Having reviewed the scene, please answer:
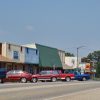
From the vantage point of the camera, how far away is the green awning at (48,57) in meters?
82.2

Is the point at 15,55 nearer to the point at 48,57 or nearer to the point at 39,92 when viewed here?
the point at 48,57

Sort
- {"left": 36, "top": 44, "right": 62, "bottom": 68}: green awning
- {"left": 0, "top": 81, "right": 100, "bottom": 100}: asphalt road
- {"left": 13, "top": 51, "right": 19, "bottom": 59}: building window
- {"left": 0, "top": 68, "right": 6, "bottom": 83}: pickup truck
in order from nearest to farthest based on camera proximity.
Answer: {"left": 0, "top": 81, "right": 100, "bottom": 100}: asphalt road
{"left": 0, "top": 68, "right": 6, "bottom": 83}: pickup truck
{"left": 13, "top": 51, "right": 19, "bottom": 59}: building window
{"left": 36, "top": 44, "right": 62, "bottom": 68}: green awning

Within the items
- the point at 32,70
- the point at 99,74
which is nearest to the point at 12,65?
the point at 32,70

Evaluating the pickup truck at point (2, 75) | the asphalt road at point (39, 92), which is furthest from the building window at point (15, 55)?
the asphalt road at point (39, 92)

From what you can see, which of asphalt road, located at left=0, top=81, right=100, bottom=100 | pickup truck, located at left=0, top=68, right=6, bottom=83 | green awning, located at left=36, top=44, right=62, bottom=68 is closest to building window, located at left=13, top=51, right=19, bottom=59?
green awning, located at left=36, top=44, right=62, bottom=68

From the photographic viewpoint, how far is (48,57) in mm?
85750

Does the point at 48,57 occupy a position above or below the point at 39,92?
above

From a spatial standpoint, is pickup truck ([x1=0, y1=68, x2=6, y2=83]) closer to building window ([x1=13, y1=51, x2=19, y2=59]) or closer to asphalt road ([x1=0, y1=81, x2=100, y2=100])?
asphalt road ([x1=0, y1=81, x2=100, y2=100])

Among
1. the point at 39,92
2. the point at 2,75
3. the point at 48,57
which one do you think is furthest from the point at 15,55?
the point at 39,92

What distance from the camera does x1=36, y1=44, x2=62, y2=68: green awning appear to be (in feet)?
270

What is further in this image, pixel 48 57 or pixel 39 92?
pixel 48 57

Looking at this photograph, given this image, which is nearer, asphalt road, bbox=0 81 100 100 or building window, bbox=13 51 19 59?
asphalt road, bbox=0 81 100 100

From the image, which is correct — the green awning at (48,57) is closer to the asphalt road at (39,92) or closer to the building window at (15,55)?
the building window at (15,55)

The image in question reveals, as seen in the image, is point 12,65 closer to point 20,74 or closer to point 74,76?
point 74,76
